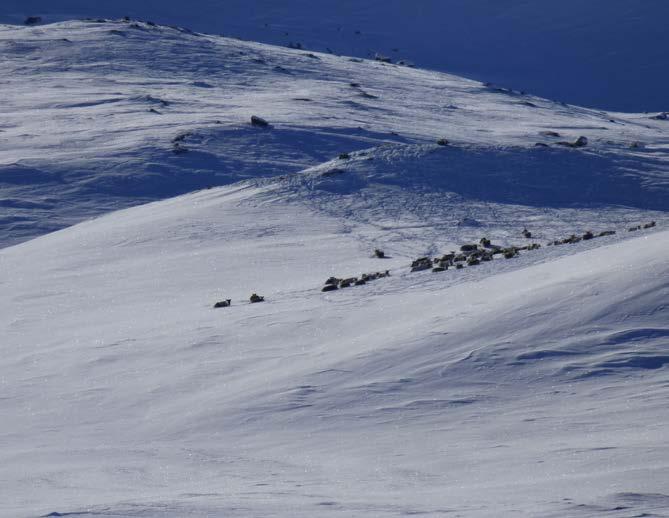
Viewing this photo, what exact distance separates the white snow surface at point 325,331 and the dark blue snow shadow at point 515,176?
2.2 inches

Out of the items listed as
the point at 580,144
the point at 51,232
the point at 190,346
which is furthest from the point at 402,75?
the point at 190,346

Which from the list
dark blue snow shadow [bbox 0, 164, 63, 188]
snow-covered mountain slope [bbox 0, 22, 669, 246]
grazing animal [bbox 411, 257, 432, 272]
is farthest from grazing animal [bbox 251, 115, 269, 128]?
grazing animal [bbox 411, 257, 432, 272]

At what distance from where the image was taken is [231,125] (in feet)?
77.0

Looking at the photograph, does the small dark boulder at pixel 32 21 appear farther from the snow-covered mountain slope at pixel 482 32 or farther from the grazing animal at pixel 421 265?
the grazing animal at pixel 421 265

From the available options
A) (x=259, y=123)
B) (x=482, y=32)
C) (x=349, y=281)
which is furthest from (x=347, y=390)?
(x=482, y=32)

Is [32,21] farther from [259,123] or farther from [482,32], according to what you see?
[259,123]

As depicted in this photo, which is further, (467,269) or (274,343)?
(467,269)

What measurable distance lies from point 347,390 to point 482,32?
41168 millimetres

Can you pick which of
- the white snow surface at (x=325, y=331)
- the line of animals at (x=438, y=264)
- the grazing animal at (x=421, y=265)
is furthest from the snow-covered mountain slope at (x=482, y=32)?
the grazing animal at (x=421, y=265)

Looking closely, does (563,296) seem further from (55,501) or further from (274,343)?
(55,501)

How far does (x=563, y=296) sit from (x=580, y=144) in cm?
1291

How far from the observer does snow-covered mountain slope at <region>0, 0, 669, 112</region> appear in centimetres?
4288

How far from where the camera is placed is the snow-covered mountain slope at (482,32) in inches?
1688

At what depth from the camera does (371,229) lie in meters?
15.3
